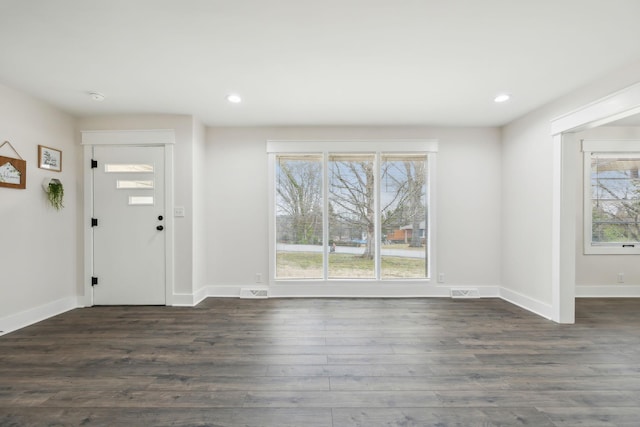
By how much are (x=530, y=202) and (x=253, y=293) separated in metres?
3.93

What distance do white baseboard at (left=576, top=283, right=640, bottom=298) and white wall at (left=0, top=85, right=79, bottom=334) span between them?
708 centimetres

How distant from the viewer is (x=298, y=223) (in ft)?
15.2

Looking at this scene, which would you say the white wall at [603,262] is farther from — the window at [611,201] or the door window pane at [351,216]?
the door window pane at [351,216]

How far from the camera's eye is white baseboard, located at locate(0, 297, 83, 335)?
10.4 ft

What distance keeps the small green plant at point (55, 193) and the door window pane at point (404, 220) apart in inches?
164

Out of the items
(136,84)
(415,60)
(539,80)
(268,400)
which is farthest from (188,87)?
(539,80)

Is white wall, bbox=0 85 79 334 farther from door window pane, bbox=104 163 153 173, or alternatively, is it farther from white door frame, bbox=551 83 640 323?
white door frame, bbox=551 83 640 323

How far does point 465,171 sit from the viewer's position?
4566 millimetres

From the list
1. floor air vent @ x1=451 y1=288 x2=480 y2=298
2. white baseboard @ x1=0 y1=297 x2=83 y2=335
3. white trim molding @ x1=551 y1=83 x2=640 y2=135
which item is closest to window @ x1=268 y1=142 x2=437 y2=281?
floor air vent @ x1=451 y1=288 x2=480 y2=298

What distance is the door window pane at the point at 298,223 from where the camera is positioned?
15.2 ft

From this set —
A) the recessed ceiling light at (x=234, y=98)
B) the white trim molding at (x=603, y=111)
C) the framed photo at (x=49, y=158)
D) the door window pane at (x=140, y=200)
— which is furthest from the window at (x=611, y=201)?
the framed photo at (x=49, y=158)

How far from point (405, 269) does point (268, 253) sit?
206cm

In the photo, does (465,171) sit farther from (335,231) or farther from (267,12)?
(267,12)

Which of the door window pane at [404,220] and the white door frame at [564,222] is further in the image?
the door window pane at [404,220]
